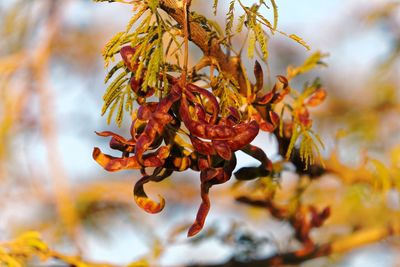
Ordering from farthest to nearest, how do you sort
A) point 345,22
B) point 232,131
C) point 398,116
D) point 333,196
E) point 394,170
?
point 345,22, point 398,116, point 333,196, point 394,170, point 232,131

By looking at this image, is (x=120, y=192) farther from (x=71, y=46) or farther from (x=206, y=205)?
(x=206, y=205)

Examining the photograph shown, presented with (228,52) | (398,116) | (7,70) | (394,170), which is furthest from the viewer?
(398,116)

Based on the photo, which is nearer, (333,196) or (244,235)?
(244,235)

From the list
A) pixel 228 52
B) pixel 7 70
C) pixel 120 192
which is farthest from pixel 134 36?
pixel 120 192

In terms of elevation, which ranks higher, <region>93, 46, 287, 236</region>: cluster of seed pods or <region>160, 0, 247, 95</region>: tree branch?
<region>160, 0, 247, 95</region>: tree branch

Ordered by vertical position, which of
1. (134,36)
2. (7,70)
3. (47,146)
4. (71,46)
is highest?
(71,46)

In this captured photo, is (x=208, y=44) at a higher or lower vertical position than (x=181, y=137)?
higher

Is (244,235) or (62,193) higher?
(62,193)

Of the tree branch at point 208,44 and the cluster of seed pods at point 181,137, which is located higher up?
the tree branch at point 208,44
